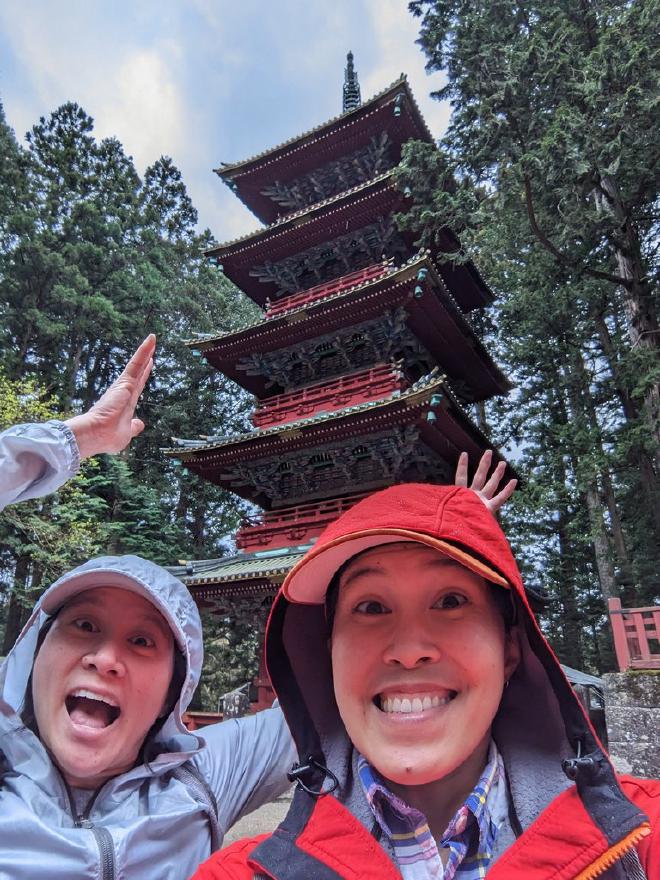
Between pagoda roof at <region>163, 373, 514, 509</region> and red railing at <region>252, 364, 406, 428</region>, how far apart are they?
1.60ft

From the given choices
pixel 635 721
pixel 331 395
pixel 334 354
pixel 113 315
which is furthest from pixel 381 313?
pixel 113 315

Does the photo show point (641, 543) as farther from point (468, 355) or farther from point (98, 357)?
point (98, 357)

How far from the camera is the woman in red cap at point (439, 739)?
958 mm

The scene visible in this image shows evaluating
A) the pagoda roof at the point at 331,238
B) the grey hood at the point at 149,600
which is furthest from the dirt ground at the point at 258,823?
the pagoda roof at the point at 331,238

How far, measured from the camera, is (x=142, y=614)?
5.55 feet

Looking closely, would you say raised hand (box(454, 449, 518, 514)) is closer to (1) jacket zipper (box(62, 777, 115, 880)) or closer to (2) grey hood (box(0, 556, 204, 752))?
(2) grey hood (box(0, 556, 204, 752))

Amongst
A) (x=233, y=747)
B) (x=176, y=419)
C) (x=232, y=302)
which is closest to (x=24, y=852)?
(x=233, y=747)

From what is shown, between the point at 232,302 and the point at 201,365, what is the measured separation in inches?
131

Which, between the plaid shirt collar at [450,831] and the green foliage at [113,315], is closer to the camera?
the plaid shirt collar at [450,831]

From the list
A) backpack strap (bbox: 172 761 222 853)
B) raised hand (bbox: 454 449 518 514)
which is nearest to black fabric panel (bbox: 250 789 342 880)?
backpack strap (bbox: 172 761 222 853)

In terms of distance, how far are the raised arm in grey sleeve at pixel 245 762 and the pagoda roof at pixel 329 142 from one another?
464 inches

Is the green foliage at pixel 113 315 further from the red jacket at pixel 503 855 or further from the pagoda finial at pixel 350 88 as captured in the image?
the red jacket at pixel 503 855

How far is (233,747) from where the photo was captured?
1894 mm

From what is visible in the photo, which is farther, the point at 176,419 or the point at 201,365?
the point at 201,365
